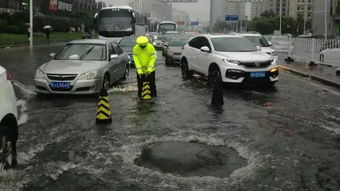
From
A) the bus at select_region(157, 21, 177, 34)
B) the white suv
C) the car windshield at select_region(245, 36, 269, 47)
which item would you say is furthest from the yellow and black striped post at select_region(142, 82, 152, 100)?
the bus at select_region(157, 21, 177, 34)

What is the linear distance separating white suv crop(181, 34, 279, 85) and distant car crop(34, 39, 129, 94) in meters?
2.86

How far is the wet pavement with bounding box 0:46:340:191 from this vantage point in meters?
5.08

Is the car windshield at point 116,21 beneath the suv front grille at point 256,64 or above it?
above

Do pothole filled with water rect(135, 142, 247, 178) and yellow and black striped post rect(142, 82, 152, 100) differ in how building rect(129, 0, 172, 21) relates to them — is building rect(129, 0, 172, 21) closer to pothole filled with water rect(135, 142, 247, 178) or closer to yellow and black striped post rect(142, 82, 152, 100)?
yellow and black striped post rect(142, 82, 152, 100)

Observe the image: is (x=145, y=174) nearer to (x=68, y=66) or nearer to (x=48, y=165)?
(x=48, y=165)

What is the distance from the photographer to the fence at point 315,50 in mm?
20547

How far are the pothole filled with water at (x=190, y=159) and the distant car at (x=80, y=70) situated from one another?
4.65m

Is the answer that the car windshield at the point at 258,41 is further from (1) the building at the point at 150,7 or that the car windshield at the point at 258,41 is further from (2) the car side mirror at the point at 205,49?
(1) the building at the point at 150,7

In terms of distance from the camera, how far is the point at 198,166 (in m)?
5.69

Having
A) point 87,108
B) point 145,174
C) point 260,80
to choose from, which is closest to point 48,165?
point 145,174

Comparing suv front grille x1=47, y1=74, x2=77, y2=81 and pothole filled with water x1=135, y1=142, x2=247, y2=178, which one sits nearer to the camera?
pothole filled with water x1=135, y1=142, x2=247, y2=178

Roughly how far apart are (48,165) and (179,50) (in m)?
16.3

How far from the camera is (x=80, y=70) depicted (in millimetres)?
10891

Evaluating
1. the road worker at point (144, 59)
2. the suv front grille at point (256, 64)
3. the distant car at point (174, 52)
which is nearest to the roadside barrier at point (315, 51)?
the distant car at point (174, 52)
